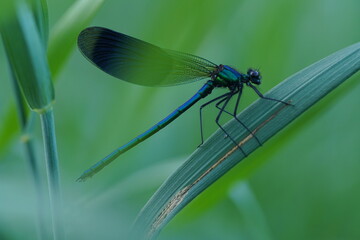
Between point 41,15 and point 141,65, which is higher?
point 141,65

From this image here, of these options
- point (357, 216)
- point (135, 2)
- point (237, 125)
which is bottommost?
point (357, 216)

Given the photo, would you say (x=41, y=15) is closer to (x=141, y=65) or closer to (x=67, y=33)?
(x=67, y=33)

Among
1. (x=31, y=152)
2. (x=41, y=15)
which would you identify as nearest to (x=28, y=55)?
(x=41, y=15)

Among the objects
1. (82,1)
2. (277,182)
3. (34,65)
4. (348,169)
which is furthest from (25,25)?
(348,169)

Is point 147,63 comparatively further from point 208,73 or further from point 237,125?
point 237,125

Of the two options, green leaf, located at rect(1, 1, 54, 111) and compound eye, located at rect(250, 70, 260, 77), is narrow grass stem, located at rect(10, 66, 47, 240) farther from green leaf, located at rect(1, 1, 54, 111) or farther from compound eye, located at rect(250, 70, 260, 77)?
compound eye, located at rect(250, 70, 260, 77)

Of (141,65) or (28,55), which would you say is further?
(141,65)
